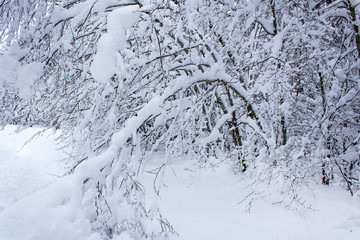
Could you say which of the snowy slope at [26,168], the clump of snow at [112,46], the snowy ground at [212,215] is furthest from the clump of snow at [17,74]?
the snowy slope at [26,168]

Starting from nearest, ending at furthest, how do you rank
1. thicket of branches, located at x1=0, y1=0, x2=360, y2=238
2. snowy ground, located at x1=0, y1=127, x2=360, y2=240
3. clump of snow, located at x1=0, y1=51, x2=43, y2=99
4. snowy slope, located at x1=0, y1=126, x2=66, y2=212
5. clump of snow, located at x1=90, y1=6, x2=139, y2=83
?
snowy ground, located at x1=0, y1=127, x2=360, y2=240 < clump of snow, located at x1=90, y1=6, x2=139, y2=83 < clump of snow, located at x1=0, y1=51, x2=43, y2=99 < thicket of branches, located at x1=0, y1=0, x2=360, y2=238 < snowy slope, located at x1=0, y1=126, x2=66, y2=212

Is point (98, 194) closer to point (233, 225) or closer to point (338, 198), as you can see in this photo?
point (233, 225)

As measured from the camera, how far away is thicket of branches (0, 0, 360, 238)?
319 centimetres

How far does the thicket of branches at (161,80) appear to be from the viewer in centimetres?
319

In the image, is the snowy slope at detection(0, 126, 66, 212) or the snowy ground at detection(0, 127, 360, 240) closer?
the snowy ground at detection(0, 127, 360, 240)

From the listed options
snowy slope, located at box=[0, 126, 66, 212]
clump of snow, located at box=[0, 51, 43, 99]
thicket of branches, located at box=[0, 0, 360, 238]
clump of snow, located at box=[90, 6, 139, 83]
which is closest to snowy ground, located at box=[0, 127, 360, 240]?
thicket of branches, located at box=[0, 0, 360, 238]

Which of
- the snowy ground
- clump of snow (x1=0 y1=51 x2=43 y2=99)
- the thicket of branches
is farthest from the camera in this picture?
the thicket of branches

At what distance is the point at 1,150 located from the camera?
Result: 16.0 m

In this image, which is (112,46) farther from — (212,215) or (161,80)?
(212,215)

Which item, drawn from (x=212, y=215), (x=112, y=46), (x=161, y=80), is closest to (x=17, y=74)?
(x=112, y=46)

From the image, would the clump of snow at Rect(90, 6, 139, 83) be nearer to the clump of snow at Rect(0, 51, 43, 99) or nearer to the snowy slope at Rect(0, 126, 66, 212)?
the clump of snow at Rect(0, 51, 43, 99)

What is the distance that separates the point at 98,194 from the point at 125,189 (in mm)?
725

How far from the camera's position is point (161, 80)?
524cm

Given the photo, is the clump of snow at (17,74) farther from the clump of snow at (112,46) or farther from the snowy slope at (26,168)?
the snowy slope at (26,168)
